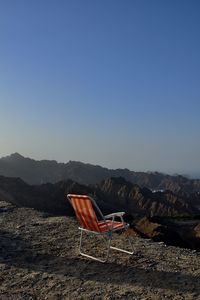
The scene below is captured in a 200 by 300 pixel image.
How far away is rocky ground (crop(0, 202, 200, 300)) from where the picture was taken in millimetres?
6242

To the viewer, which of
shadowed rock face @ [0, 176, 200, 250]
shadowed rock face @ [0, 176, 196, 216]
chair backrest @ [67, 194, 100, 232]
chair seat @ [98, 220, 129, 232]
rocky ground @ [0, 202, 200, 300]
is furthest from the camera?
shadowed rock face @ [0, 176, 196, 216]

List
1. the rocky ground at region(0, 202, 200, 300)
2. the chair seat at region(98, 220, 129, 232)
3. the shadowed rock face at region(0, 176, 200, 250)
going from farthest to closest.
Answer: the shadowed rock face at region(0, 176, 200, 250)
the chair seat at region(98, 220, 129, 232)
the rocky ground at region(0, 202, 200, 300)

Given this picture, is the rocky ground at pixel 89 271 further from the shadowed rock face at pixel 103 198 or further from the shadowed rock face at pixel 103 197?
the shadowed rock face at pixel 103 197

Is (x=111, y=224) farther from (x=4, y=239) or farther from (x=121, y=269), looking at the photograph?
(x=4, y=239)

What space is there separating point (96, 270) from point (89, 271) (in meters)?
0.12

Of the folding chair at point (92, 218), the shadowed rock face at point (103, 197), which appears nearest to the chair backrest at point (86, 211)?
the folding chair at point (92, 218)

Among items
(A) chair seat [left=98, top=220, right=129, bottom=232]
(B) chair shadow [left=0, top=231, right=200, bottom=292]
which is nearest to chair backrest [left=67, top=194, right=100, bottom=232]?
(A) chair seat [left=98, top=220, right=129, bottom=232]

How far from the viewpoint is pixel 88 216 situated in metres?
7.82

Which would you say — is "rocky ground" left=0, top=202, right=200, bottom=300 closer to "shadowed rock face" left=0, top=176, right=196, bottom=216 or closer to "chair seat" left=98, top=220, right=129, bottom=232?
"chair seat" left=98, top=220, right=129, bottom=232

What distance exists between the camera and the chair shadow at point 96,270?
6.51 m

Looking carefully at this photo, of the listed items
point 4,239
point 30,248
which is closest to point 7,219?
point 4,239

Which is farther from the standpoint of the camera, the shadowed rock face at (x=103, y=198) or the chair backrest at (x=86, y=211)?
the shadowed rock face at (x=103, y=198)

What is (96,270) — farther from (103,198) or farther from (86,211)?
(103,198)

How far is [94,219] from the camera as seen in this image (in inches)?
303
